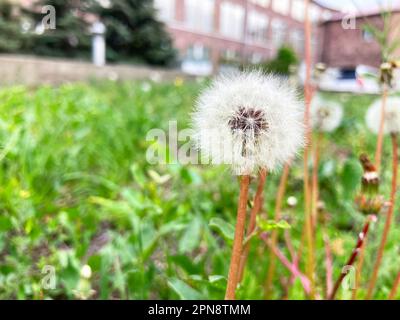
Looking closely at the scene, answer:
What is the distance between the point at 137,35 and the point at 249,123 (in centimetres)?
979

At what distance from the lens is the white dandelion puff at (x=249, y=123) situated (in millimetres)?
352

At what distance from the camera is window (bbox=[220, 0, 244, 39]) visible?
340 inches

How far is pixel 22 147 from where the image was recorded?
1.25m

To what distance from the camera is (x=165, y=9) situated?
36.4 ft

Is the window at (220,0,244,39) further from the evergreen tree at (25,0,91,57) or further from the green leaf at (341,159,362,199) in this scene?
the green leaf at (341,159,362,199)

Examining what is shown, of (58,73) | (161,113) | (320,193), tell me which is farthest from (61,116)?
(58,73)

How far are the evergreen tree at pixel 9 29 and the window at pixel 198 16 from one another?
4.57m

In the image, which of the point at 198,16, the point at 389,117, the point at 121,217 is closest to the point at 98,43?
the point at 198,16

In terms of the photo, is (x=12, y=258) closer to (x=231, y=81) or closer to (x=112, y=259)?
(x=112, y=259)

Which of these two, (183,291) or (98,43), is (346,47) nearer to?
(183,291)

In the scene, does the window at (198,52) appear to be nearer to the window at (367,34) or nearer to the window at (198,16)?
the window at (198,16)

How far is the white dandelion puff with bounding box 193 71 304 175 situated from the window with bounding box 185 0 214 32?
11.6 meters

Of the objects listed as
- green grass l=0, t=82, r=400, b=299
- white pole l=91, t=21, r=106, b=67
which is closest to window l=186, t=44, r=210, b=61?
white pole l=91, t=21, r=106, b=67

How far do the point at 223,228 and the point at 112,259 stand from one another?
15.7 inches
